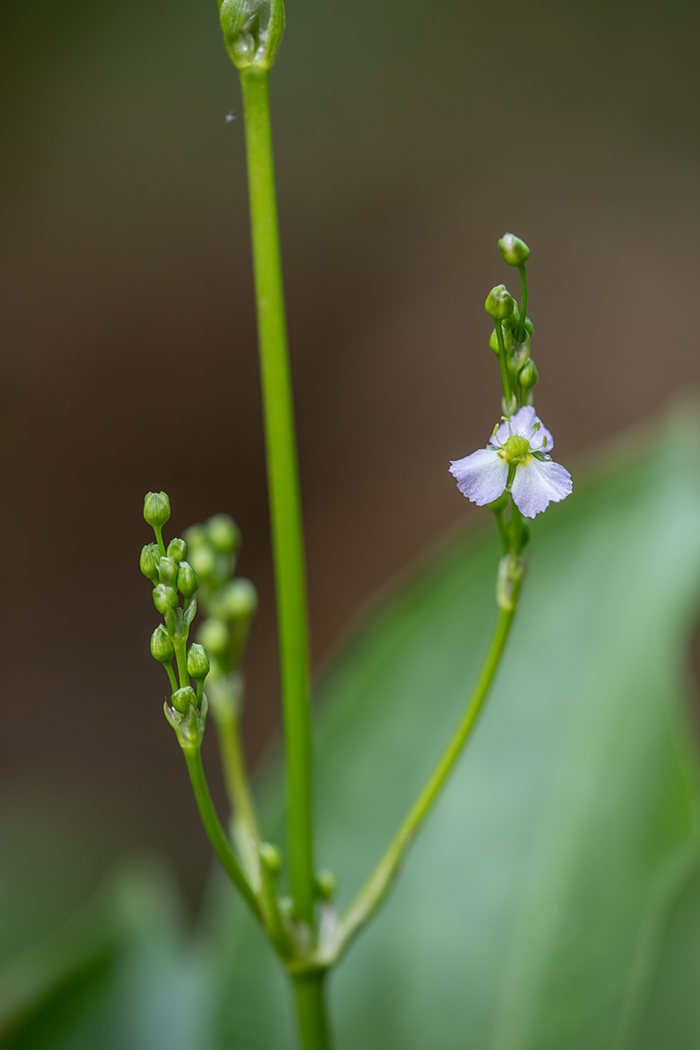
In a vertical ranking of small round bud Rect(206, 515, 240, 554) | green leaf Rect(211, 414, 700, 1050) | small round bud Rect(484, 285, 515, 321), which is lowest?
green leaf Rect(211, 414, 700, 1050)

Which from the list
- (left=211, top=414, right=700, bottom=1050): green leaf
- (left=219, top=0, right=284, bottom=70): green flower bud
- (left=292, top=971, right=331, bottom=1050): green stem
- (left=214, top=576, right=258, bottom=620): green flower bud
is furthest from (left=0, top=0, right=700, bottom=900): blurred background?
(left=219, top=0, right=284, bottom=70): green flower bud

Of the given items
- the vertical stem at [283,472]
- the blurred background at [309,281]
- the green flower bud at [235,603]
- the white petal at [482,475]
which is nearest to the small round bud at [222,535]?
the green flower bud at [235,603]

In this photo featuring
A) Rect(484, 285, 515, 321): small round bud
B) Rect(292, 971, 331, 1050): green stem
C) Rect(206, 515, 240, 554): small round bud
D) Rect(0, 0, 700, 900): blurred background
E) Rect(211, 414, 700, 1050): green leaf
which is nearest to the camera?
Rect(484, 285, 515, 321): small round bud

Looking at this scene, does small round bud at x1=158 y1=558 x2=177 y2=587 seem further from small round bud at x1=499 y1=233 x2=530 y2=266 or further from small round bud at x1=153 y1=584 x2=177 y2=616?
small round bud at x1=499 y1=233 x2=530 y2=266

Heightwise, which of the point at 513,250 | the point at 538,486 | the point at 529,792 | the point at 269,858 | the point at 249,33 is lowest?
the point at 529,792

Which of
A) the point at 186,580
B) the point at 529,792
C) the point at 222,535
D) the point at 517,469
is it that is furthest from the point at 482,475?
the point at 529,792

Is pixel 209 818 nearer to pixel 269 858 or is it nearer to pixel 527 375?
pixel 269 858

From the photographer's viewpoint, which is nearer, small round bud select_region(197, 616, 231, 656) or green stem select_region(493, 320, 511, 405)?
green stem select_region(493, 320, 511, 405)
